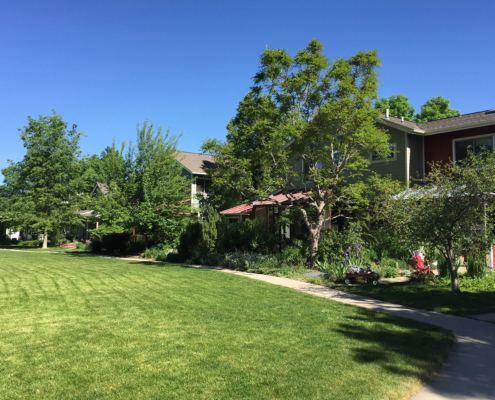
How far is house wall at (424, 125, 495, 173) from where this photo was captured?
17.4 metres

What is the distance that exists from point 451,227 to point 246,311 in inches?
220

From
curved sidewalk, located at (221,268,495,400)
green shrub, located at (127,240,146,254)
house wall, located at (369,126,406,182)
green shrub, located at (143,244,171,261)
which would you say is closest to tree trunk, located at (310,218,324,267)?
curved sidewalk, located at (221,268,495,400)

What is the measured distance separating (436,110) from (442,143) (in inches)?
854

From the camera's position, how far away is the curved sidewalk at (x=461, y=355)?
176 inches

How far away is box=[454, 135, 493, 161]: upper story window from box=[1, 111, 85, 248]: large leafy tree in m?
27.9

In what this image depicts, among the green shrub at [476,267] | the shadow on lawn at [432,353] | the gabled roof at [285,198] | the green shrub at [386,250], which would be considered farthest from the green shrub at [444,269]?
the gabled roof at [285,198]

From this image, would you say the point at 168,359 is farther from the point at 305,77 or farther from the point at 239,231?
the point at 239,231

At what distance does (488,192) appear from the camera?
380 inches

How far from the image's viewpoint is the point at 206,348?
5617 millimetres

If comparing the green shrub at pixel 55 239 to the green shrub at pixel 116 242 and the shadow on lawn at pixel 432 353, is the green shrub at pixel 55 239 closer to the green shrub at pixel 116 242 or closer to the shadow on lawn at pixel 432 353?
the green shrub at pixel 116 242

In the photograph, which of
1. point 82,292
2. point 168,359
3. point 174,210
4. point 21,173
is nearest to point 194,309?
point 168,359

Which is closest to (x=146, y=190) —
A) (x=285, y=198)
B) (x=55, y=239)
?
(x=285, y=198)

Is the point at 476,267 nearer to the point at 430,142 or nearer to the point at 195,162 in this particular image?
the point at 430,142

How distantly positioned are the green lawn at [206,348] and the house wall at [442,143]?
39.4 feet
